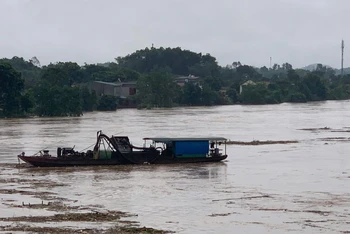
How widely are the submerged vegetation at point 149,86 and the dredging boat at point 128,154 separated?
38150 millimetres

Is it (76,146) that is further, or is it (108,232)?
(76,146)

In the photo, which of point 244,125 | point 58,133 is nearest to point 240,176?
point 58,133

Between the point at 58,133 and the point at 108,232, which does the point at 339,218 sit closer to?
the point at 108,232

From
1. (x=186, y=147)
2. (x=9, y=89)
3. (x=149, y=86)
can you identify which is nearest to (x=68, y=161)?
(x=186, y=147)

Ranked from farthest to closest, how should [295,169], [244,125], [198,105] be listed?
[198,105], [244,125], [295,169]

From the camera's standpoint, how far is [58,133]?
45781mm

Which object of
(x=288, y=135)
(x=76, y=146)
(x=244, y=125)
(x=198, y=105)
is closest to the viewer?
(x=76, y=146)

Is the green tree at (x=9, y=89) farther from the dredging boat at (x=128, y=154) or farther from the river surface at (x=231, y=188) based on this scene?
the dredging boat at (x=128, y=154)

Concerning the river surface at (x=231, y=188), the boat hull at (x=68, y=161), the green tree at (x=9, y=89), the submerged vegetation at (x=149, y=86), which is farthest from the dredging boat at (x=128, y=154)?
→ the submerged vegetation at (x=149, y=86)

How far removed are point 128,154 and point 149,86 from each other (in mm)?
63111

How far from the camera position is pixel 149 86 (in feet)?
300

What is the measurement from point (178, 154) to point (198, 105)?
239 ft

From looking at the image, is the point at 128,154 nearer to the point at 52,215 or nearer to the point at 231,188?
the point at 231,188

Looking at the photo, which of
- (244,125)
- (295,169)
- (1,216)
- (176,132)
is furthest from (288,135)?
(1,216)
